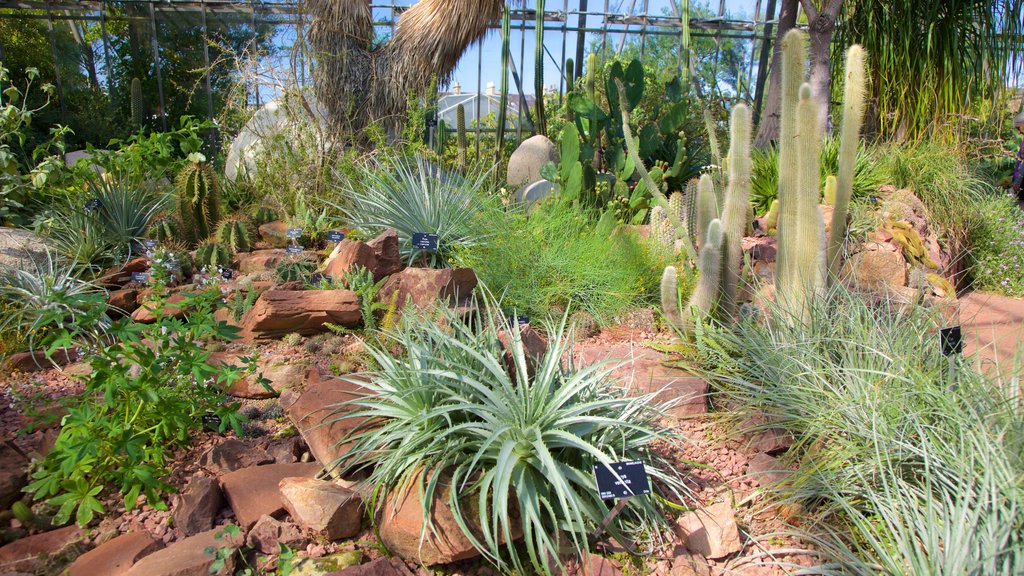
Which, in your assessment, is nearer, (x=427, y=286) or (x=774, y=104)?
(x=427, y=286)

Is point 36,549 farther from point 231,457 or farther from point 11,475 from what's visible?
point 231,457

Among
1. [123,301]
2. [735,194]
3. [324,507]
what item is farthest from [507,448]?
[123,301]

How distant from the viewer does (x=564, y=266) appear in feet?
12.5

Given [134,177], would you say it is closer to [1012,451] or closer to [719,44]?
[1012,451]

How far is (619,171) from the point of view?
572 centimetres

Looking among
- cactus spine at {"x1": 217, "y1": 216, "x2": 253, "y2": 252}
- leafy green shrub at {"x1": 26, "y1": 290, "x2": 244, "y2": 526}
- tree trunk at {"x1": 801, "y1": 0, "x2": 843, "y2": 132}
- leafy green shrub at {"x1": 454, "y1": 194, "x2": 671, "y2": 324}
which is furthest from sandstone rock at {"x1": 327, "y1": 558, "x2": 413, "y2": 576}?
Answer: tree trunk at {"x1": 801, "y1": 0, "x2": 843, "y2": 132}

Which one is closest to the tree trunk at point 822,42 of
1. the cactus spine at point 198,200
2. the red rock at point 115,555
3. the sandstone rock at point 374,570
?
the cactus spine at point 198,200

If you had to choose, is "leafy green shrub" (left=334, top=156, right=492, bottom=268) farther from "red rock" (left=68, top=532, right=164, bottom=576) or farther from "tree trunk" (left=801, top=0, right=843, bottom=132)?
"tree trunk" (left=801, top=0, right=843, bottom=132)

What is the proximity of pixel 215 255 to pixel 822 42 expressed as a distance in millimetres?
5449

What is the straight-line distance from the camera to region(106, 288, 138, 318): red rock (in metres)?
3.69

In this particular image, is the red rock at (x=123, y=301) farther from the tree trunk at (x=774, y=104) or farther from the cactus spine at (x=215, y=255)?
the tree trunk at (x=774, y=104)

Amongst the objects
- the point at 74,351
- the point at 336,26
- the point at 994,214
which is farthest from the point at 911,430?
the point at 336,26

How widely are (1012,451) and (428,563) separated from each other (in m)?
1.70

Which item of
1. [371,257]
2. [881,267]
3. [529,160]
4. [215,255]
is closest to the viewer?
[371,257]
